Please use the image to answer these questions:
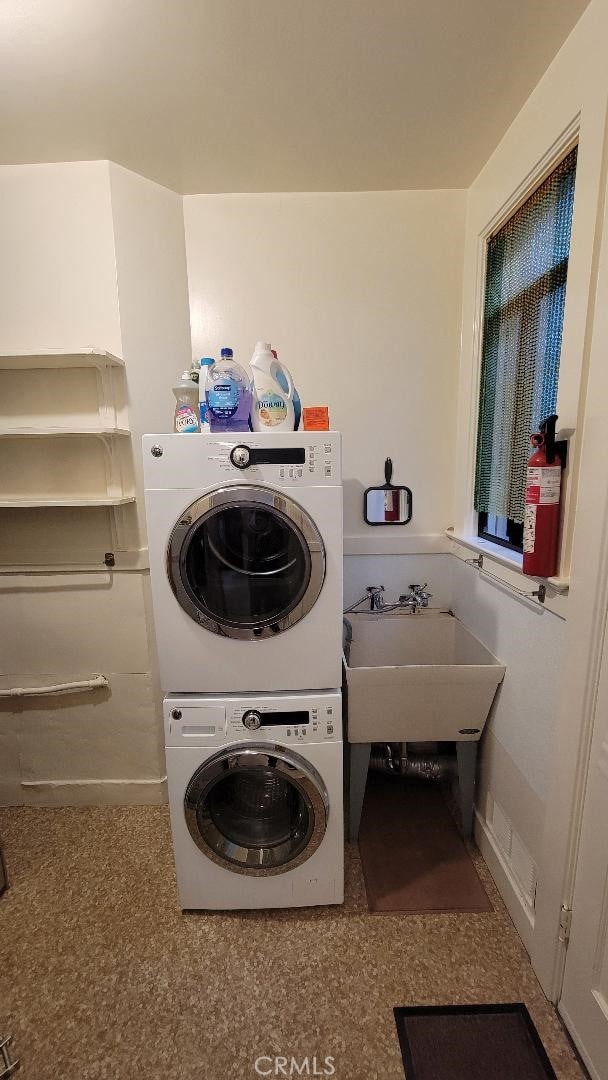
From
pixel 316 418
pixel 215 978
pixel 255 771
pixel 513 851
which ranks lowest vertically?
pixel 215 978

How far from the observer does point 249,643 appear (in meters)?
1.31

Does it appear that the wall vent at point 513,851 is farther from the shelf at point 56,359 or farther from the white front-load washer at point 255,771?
the shelf at point 56,359

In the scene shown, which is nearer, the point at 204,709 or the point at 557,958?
the point at 557,958

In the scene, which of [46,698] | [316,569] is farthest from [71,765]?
[316,569]

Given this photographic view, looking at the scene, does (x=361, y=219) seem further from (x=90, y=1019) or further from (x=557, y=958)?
(x=90, y=1019)

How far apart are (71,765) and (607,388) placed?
8.02 ft

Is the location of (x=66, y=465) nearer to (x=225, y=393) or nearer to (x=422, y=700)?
(x=225, y=393)

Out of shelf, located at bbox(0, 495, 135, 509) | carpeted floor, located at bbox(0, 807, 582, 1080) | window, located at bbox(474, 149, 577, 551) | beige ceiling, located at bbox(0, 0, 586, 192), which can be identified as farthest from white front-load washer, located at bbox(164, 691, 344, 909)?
beige ceiling, located at bbox(0, 0, 586, 192)

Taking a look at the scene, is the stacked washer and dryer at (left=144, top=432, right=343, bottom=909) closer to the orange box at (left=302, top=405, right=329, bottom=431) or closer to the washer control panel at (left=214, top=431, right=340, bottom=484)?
the washer control panel at (left=214, top=431, right=340, bottom=484)

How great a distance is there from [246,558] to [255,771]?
747mm

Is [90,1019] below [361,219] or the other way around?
below

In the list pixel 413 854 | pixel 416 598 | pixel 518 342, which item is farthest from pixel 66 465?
pixel 413 854

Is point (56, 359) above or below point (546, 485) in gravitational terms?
above

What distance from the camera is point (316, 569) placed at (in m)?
1.25
